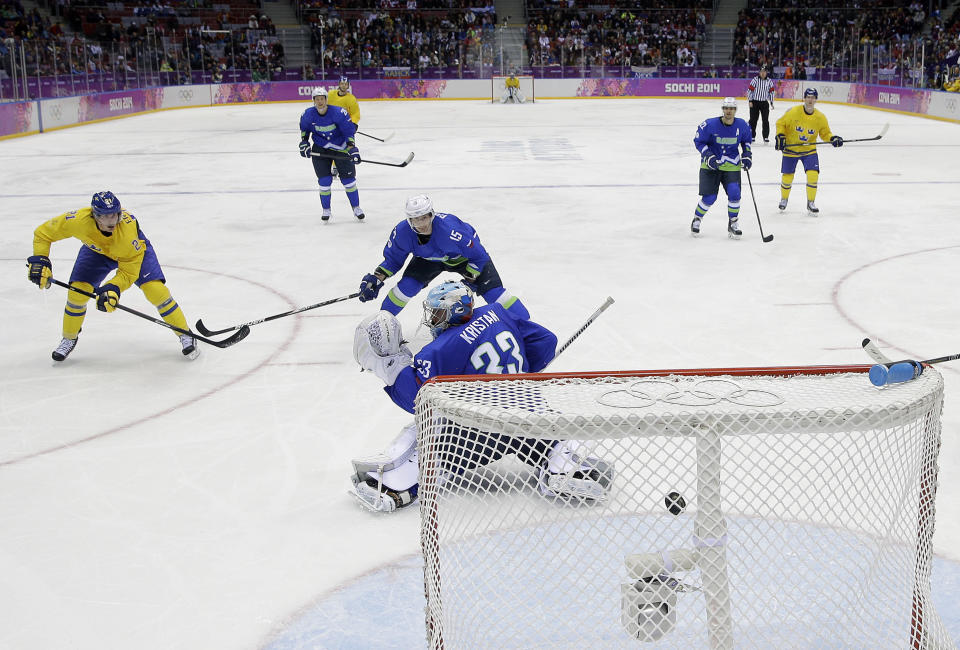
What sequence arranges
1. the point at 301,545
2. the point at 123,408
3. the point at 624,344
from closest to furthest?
1. the point at 301,545
2. the point at 123,408
3. the point at 624,344

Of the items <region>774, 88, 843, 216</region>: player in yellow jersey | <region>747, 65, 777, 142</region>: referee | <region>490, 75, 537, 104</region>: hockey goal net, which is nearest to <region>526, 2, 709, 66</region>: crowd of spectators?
<region>490, 75, 537, 104</region>: hockey goal net

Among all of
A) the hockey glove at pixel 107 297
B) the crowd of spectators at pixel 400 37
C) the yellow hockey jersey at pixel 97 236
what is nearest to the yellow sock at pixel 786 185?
the yellow hockey jersey at pixel 97 236

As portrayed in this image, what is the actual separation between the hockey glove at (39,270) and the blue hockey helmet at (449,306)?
2657mm

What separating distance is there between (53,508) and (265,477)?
0.80 meters

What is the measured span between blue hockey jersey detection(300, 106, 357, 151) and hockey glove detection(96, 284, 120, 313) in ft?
14.9

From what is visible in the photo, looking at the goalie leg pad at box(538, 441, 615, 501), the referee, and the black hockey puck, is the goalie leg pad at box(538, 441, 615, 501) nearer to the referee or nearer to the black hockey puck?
the black hockey puck

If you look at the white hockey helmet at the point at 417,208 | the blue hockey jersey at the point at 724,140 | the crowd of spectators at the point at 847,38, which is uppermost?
the crowd of spectators at the point at 847,38

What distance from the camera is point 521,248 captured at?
27.0 feet

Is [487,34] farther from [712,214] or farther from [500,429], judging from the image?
[500,429]

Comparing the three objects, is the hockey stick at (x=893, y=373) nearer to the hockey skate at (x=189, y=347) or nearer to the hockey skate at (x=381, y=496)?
the hockey skate at (x=381, y=496)

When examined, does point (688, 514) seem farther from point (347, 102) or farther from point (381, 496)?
point (347, 102)

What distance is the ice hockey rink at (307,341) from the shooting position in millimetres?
3088

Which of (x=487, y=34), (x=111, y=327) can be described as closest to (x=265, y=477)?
(x=111, y=327)

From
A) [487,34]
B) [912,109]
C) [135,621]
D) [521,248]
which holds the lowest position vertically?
[135,621]
